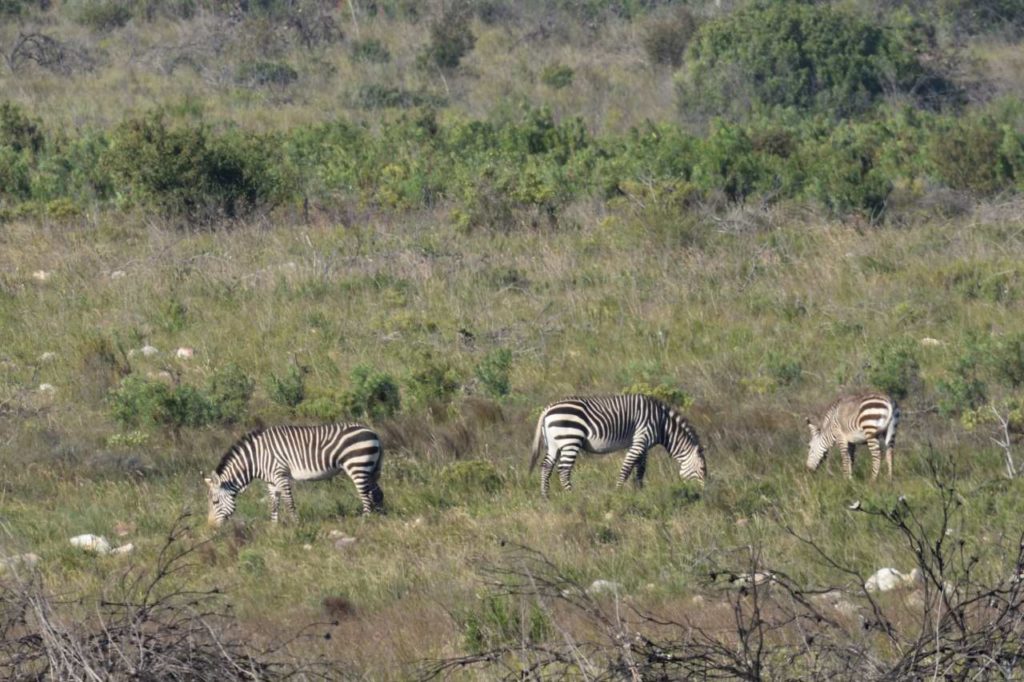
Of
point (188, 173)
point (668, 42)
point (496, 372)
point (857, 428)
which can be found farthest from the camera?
point (668, 42)

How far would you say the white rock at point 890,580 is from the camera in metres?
9.07

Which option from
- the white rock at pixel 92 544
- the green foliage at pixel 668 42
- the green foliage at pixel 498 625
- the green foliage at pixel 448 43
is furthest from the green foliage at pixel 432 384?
the green foliage at pixel 668 42

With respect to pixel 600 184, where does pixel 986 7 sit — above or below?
below

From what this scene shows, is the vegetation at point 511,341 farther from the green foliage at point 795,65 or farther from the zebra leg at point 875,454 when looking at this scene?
the zebra leg at point 875,454

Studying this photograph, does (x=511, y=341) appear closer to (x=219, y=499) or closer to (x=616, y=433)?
(x=616, y=433)

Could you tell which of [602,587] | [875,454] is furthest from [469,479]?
[602,587]

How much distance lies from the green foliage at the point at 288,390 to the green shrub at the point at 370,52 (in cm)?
2083

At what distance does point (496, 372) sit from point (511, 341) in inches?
59.5

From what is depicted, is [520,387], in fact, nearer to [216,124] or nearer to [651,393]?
[651,393]

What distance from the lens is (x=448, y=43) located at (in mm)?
35344

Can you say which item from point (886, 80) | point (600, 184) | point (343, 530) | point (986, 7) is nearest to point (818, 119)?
point (886, 80)

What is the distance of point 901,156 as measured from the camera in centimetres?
2492

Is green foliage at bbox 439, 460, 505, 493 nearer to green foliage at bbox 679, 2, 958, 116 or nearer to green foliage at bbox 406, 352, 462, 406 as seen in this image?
green foliage at bbox 406, 352, 462, 406

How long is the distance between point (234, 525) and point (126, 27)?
28.0 metres
